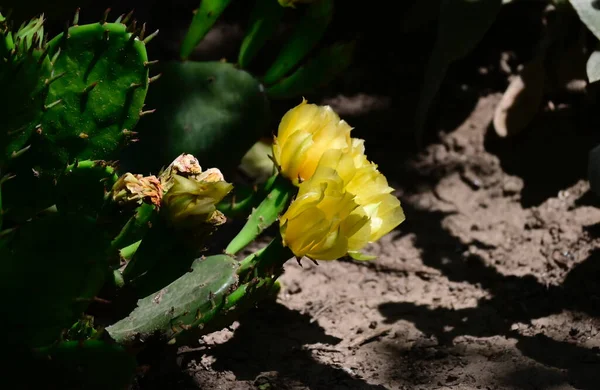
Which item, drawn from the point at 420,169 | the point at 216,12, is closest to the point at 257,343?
the point at 216,12

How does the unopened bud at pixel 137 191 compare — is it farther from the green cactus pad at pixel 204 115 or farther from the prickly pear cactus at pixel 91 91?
the green cactus pad at pixel 204 115

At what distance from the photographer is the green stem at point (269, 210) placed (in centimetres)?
179

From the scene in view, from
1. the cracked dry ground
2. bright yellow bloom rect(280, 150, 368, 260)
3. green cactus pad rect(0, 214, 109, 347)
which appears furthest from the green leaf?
green cactus pad rect(0, 214, 109, 347)

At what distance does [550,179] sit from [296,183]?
1.36 m

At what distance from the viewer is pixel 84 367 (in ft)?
4.35

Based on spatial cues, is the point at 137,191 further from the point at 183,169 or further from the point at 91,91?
the point at 91,91

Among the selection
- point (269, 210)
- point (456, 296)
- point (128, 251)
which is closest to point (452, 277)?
point (456, 296)

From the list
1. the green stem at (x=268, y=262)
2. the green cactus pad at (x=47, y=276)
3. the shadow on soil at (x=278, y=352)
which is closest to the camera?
the green cactus pad at (x=47, y=276)

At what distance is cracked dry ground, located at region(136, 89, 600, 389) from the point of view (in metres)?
1.83

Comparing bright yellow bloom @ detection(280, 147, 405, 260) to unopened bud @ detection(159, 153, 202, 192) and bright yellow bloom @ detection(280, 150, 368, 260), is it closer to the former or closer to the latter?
bright yellow bloom @ detection(280, 150, 368, 260)

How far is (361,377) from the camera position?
183 centimetres

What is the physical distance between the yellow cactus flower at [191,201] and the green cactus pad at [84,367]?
26 cm

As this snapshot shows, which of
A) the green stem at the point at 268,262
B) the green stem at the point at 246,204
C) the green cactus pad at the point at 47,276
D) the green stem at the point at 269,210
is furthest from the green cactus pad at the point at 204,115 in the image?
the green cactus pad at the point at 47,276

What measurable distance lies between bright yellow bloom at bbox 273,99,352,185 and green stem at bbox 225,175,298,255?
33mm
